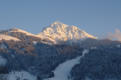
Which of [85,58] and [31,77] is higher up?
[85,58]

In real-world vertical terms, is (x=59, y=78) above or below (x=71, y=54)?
below

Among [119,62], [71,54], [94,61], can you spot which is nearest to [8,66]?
[71,54]

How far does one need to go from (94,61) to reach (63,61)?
86.4 feet

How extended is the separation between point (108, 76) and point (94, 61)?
15487 mm

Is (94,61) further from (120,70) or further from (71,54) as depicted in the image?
(71,54)

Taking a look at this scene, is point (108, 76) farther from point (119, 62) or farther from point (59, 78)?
point (59, 78)

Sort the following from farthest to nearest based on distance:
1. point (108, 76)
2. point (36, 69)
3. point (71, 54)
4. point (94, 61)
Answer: point (71, 54) < point (36, 69) < point (94, 61) < point (108, 76)

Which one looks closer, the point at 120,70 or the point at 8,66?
the point at 120,70

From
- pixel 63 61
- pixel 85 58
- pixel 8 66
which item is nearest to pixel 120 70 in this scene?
pixel 85 58

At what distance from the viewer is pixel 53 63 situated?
17800 centimetres

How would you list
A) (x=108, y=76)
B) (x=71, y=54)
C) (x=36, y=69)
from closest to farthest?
(x=108, y=76) < (x=36, y=69) < (x=71, y=54)

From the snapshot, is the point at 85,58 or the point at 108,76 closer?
the point at 108,76

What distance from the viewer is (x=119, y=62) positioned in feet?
527

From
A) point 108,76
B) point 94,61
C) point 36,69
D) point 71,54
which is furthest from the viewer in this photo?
point 71,54
